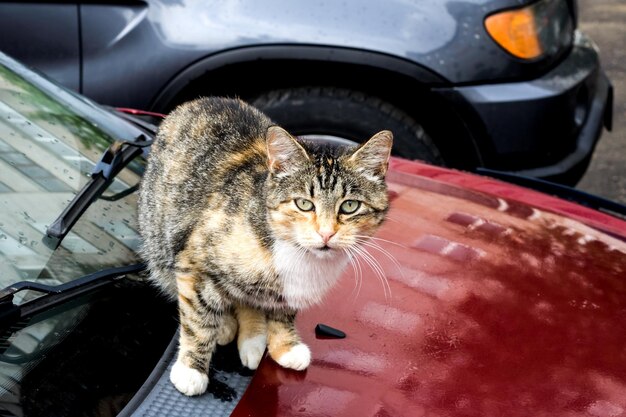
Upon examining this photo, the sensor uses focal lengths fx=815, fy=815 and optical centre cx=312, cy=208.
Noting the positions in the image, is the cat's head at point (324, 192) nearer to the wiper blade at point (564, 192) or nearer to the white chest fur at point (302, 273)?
the white chest fur at point (302, 273)

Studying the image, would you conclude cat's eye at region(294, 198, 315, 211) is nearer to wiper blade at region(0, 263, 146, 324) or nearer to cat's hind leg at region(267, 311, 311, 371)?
cat's hind leg at region(267, 311, 311, 371)

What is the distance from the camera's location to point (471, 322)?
194 centimetres

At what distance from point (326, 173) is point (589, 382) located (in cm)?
78

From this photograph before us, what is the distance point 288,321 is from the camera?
6.55ft

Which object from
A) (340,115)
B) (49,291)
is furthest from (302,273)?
(340,115)

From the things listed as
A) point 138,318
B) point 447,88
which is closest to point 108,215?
point 138,318

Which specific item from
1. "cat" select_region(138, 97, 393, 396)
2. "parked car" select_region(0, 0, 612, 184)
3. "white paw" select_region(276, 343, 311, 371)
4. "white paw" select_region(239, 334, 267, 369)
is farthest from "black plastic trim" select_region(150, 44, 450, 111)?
"white paw" select_region(276, 343, 311, 371)

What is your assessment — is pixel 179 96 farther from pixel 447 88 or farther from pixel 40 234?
pixel 40 234

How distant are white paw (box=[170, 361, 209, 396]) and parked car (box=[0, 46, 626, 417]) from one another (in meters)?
0.02

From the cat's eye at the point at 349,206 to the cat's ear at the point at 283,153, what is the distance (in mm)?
143

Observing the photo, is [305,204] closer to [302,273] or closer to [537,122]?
[302,273]

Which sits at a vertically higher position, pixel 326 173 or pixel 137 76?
pixel 326 173

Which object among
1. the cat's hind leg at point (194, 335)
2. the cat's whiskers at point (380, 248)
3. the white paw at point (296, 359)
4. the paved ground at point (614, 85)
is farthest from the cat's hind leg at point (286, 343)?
the paved ground at point (614, 85)

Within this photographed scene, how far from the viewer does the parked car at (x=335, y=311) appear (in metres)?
1.68
